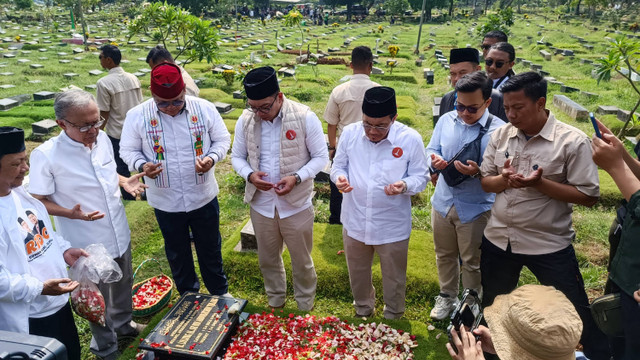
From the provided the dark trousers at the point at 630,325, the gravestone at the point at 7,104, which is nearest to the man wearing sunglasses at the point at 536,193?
the dark trousers at the point at 630,325

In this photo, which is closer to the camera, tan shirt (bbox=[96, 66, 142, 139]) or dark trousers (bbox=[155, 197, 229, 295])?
dark trousers (bbox=[155, 197, 229, 295])

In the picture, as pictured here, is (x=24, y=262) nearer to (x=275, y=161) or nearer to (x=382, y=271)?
(x=275, y=161)

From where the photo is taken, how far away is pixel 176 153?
3.31m

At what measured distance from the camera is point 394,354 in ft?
8.98

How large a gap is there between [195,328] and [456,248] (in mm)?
2155

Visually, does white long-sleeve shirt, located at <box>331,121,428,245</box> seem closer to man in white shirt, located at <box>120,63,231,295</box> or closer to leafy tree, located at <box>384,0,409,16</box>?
man in white shirt, located at <box>120,63,231,295</box>

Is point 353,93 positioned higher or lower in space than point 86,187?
higher

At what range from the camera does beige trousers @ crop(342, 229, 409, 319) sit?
10.4ft

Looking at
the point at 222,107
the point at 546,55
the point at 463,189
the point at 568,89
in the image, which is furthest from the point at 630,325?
the point at 546,55

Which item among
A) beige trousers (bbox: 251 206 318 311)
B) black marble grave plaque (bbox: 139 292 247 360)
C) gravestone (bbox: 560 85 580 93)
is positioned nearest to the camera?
black marble grave plaque (bbox: 139 292 247 360)

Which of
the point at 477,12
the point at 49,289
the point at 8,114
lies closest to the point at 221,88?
the point at 8,114

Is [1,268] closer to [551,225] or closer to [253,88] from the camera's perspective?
[253,88]

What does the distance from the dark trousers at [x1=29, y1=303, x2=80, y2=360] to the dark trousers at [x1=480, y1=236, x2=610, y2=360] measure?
2.87m

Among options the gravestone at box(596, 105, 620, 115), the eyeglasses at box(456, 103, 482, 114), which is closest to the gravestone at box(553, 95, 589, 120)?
the gravestone at box(596, 105, 620, 115)
